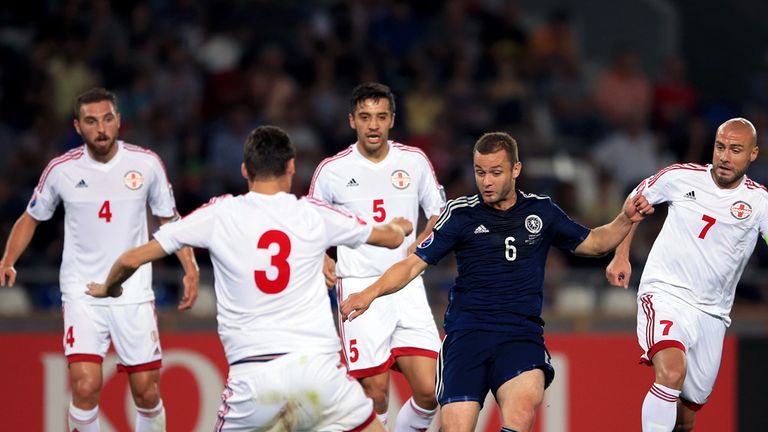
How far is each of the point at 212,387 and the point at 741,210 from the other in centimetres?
511

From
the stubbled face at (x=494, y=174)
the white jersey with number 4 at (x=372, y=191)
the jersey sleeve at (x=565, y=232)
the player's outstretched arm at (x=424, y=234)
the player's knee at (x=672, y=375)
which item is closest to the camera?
the stubbled face at (x=494, y=174)

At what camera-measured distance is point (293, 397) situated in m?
→ 6.82

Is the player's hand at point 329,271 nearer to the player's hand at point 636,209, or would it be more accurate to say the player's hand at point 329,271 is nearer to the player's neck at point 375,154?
the player's neck at point 375,154

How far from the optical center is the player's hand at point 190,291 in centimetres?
873

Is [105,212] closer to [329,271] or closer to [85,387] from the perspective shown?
[85,387]

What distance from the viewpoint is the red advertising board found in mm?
11133

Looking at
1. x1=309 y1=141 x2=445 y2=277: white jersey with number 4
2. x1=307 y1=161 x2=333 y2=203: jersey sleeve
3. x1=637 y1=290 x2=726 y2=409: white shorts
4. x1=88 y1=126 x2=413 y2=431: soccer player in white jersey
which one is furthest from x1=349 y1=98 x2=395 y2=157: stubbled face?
x1=637 y1=290 x2=726 y2=409: white shorts

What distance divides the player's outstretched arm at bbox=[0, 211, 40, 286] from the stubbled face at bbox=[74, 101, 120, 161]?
73 centimetres

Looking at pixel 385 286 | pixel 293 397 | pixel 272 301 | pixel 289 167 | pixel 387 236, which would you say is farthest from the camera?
pixel 385 286

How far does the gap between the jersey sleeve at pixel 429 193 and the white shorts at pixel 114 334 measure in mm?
2168

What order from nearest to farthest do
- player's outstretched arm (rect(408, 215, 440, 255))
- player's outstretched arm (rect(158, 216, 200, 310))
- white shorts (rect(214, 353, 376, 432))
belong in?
white shorts (rect(214, 353, 376, 432))
player's outstretched arm (rect(158, 216, 200, 310))
player's outstretched arm (rect(408, 215, 440, 255))

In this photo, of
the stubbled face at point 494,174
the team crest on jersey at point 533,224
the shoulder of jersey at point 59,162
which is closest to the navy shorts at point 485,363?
the team crest on jersey at point 533,224

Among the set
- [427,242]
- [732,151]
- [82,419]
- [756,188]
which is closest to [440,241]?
[427,242]

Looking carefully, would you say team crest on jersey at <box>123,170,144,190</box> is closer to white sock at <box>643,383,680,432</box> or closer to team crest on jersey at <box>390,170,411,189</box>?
team crest on jersey at <box>390,170,411,189</box>
